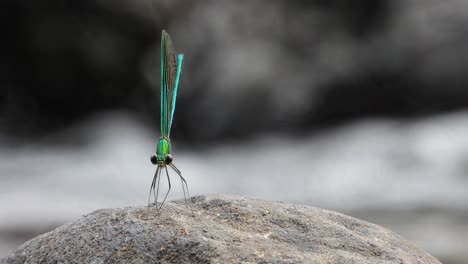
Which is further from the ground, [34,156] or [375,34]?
[375,34]

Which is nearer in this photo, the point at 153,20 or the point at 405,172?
the point at 405,172

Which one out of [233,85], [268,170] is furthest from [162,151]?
[233,85]

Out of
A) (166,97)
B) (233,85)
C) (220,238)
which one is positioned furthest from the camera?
(233,85)

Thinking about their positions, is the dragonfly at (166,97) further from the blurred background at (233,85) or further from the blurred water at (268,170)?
the blurred background at (233,85)

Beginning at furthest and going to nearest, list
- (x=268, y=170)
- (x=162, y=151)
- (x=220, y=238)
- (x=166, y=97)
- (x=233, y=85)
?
(x=233, y=85) < (x=268, y=170) < (x=166, y=97) < (x=162, y=151) < (x=220, y=238)

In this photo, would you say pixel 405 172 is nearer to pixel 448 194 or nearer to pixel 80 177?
pixel 448 194

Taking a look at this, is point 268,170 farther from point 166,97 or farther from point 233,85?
point 166,97

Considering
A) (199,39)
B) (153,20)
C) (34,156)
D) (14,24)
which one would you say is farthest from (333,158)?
(14,24)
